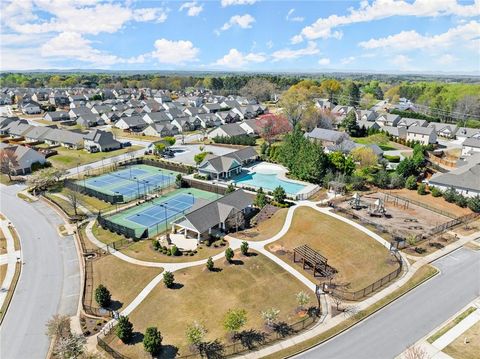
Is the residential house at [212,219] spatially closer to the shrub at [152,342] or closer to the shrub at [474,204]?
the shrub at [152,342]

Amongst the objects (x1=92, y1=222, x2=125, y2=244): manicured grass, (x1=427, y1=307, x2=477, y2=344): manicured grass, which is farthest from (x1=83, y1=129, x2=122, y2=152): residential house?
(x1=427, y1=307, x2=477, y2=344): manicured grass

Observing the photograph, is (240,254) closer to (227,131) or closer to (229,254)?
(229,254)

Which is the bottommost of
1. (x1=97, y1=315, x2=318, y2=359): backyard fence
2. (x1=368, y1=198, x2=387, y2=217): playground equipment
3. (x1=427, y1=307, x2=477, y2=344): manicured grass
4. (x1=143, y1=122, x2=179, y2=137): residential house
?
(x1=97, y1=315, x2=318, y2=359): backyard fence

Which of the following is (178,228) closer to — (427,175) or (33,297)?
(33,297)

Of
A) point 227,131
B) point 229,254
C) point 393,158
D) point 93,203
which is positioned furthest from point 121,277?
point 227,131

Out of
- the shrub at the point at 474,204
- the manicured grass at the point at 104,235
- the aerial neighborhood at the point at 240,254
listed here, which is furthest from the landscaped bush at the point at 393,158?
the manicured grass at the point at 104,235

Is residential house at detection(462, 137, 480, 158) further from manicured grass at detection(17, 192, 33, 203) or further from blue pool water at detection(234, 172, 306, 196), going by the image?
manicured grass at detection(17, 192, 33, 203)

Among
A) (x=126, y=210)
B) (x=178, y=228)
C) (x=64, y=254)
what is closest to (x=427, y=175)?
(x=178, y=228)
